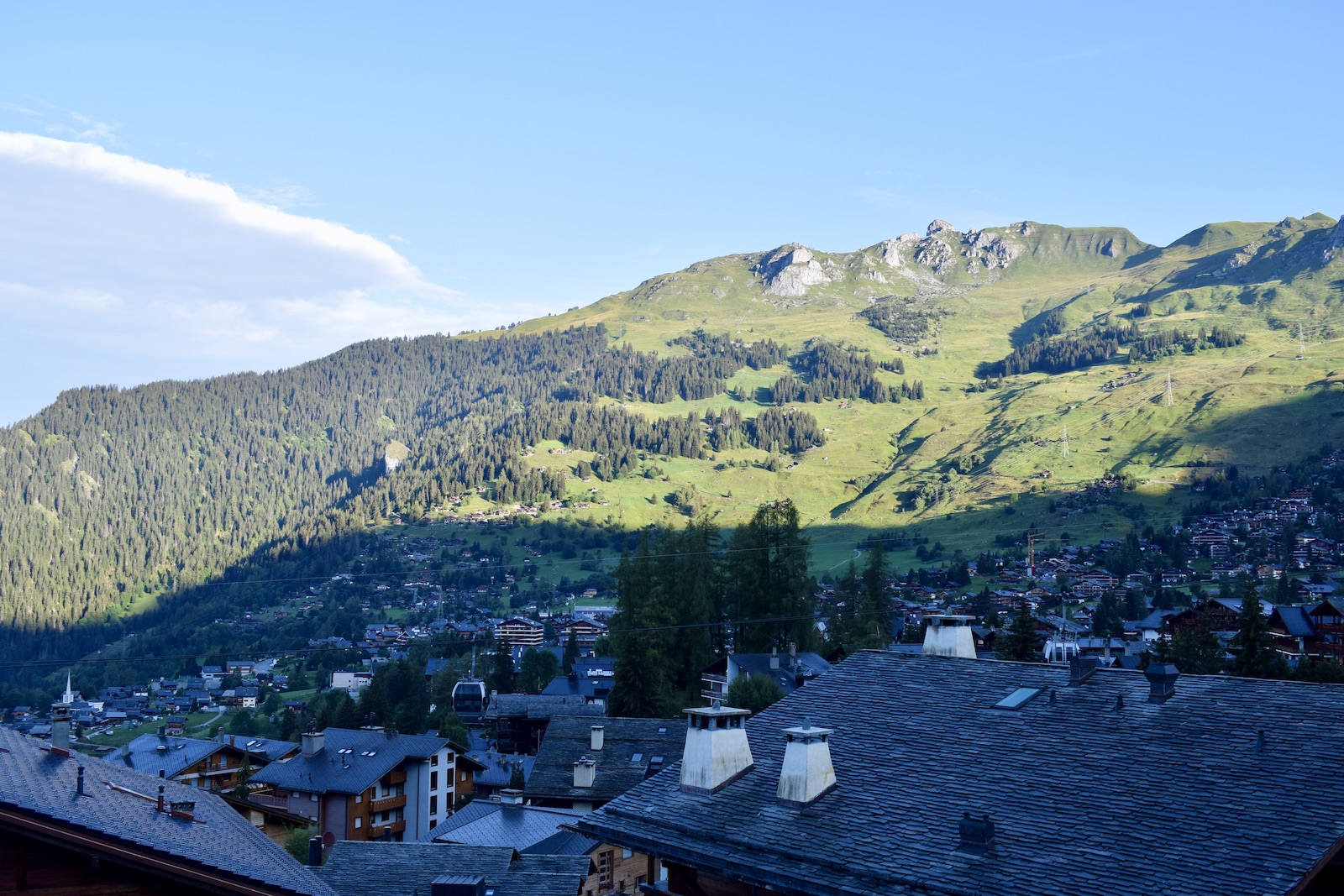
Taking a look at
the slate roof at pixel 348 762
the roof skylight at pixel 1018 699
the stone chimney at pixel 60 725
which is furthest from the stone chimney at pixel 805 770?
the slate roof at pixel 348 762

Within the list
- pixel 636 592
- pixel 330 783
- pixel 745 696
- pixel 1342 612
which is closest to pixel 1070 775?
pixel 745 696

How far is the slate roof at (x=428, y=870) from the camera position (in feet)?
93.2

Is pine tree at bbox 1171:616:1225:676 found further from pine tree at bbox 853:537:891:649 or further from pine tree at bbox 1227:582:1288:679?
pine tree at bbox 853:537:891:649

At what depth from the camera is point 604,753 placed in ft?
182

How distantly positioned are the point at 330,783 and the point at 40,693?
147 metres

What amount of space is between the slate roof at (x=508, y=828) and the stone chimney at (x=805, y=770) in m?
25.8

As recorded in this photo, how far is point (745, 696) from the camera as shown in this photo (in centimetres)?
5941

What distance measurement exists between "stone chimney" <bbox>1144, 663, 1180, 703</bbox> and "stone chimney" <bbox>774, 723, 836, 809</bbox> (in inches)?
185

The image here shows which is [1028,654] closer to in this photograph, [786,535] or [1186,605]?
[786,535]

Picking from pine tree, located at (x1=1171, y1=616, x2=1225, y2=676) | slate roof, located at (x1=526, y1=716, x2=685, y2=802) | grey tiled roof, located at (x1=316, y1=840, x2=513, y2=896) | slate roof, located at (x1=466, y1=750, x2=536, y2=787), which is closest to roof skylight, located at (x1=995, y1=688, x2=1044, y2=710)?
grey tiled roof, located at (x1=316, y1=840, x2=513, y2=896)

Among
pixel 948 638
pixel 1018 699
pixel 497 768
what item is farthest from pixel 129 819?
pixel 497 768

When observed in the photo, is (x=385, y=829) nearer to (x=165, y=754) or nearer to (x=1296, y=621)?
(x=165, y=754)

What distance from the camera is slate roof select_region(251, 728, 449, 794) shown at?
206 ft

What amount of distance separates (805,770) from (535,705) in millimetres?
77007
